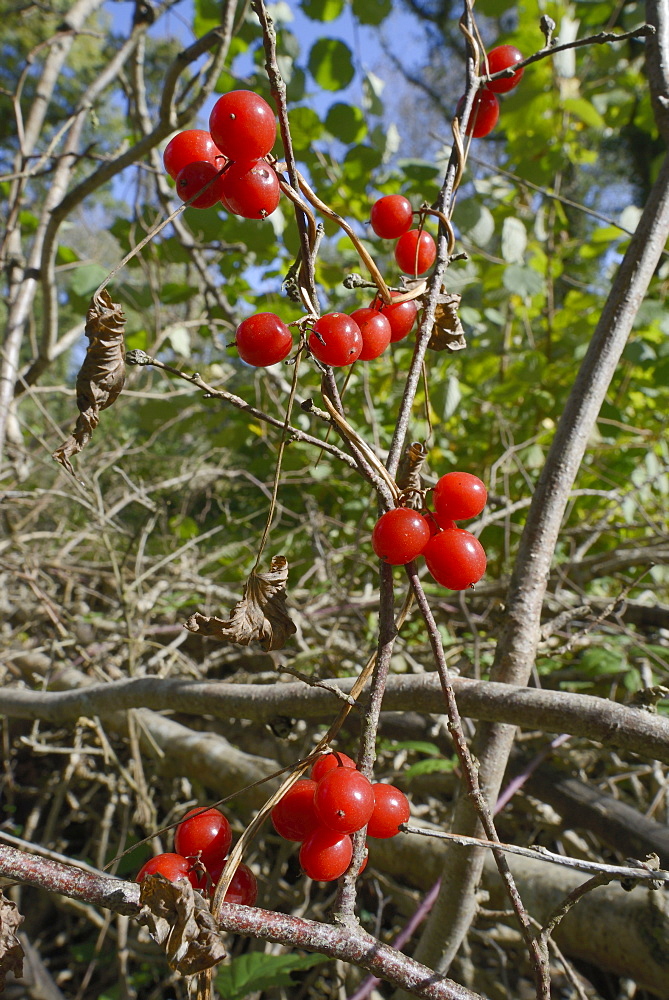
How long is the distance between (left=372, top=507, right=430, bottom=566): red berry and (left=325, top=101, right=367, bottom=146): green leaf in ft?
5.88

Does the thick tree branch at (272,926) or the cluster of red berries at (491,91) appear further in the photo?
the cluster of red berries at (491,91)

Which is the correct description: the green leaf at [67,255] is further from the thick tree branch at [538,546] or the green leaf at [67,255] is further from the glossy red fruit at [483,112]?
the thick tree branch at [538,546]

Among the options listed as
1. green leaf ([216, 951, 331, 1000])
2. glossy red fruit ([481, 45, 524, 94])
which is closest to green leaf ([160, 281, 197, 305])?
glossy red fruit ([481, 45, 524, 94])

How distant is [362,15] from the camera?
74.6 inches

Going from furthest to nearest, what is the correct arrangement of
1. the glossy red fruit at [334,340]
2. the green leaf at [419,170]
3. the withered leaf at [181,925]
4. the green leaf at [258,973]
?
the green leaf at [419,170] → the green leaf at [258,973] → the glossy red fruit at [334,340] → the withered leaf at [181,925]

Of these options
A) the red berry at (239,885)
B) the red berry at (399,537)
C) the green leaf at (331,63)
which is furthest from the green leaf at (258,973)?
the green leaf at (331,63)

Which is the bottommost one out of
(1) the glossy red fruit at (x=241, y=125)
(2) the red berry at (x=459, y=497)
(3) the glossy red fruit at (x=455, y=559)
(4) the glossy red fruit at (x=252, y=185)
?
(3) the glossy red fruit at (x=455, y=559)

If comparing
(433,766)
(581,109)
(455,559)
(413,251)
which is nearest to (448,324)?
(413,251)

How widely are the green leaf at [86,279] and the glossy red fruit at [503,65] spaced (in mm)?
1475

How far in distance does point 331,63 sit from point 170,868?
7.11 feet

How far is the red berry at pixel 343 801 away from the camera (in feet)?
1.72

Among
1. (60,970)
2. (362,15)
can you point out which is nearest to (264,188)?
(362,15)

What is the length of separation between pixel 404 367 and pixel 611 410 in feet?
2.53

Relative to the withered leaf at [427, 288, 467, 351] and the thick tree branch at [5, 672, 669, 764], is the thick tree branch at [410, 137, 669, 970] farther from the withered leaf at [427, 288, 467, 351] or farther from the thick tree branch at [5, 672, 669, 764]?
the withered leaf at [427, 288, 467, 351]
